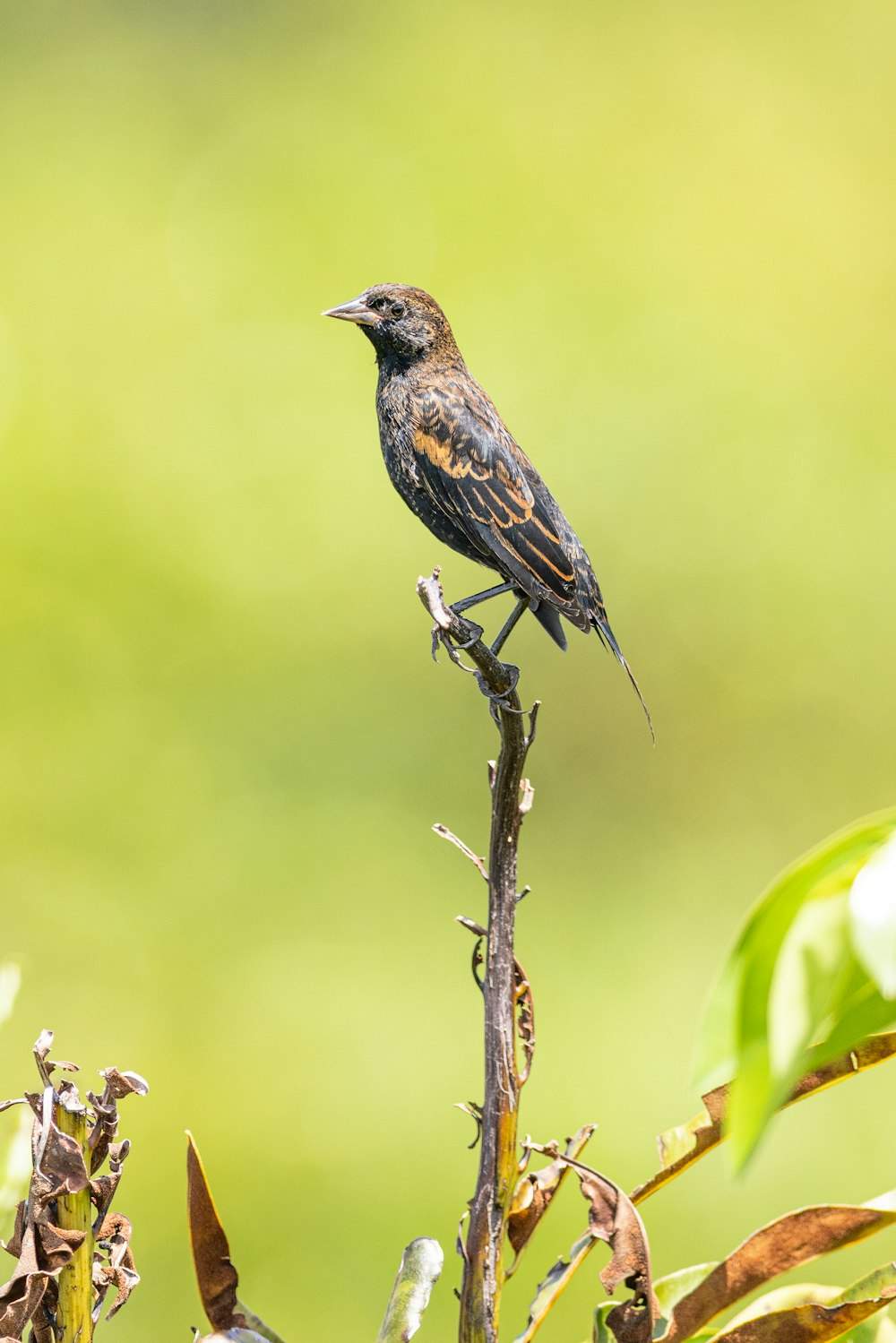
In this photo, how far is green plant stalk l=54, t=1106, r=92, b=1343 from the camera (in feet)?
1.86

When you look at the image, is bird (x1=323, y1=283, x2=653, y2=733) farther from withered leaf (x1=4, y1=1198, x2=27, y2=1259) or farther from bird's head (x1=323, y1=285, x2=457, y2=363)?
withered leaf (x1=4, y1=1198, x2=27, y2=1259)

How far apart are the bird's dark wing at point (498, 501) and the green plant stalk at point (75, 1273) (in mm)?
1192

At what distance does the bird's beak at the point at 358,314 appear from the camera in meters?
1.98

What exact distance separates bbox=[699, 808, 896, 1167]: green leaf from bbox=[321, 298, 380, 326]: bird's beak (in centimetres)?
164

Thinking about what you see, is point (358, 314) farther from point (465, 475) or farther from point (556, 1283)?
point (556, 1283)

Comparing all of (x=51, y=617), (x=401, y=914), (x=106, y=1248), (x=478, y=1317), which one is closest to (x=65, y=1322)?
(x=106, y=1248)

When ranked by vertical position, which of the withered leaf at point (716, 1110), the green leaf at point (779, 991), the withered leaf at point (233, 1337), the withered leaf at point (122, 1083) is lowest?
the withered leaf at point (233, 1337)

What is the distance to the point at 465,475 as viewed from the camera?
1.83 metres

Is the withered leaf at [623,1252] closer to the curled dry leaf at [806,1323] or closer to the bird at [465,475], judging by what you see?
the curled dry leaf at [806,1323]

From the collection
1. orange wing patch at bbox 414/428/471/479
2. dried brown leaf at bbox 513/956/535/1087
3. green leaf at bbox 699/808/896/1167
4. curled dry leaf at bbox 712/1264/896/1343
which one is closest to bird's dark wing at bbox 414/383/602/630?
orange wing patch at bbox 414/428/471/479

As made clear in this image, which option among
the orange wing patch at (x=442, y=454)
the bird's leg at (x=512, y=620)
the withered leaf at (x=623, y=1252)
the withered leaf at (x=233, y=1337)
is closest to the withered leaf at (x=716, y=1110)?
the withered leaf at (x=623, y=1252)

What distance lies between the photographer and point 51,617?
4.21 metres

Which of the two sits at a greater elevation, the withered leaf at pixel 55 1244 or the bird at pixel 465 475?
the bird at pixel 465 475

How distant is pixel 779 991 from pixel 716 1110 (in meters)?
0.30
